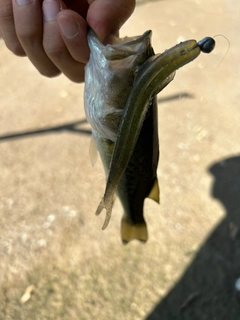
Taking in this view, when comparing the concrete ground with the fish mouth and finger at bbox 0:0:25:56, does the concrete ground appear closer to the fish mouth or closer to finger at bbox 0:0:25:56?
finger at bbox 0:0:25:56

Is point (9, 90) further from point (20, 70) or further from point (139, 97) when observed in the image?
point (139, 97)

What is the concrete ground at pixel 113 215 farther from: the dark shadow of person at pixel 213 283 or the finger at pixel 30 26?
the finger at pixel 30 26

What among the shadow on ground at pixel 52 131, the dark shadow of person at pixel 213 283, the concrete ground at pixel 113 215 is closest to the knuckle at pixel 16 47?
the concrete ground at pixel 113 215

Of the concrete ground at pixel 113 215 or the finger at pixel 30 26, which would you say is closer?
the finger at pixel 30 26

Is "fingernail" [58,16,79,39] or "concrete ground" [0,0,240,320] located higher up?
"fingernail" [58,16,79,39]

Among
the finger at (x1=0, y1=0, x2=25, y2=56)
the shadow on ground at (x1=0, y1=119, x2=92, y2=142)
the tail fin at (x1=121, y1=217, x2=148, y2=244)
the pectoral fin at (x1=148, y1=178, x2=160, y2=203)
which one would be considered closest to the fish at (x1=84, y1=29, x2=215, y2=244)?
the pectoral fin at (x1=148, y1=178, x2=160, y2=203)

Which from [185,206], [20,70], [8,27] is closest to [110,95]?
[8,27]

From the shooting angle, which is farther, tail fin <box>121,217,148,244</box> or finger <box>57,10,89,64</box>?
tail fin <box>121,217,148,244</box>

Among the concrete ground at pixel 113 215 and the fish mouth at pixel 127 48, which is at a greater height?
the fish mouth at pixel 127 48
